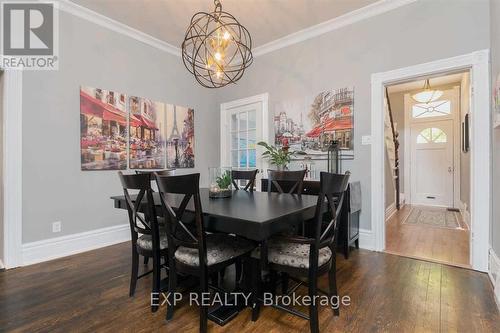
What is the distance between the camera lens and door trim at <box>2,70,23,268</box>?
2.57m

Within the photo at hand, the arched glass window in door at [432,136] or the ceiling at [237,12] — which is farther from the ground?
the ceiling at [237,12]

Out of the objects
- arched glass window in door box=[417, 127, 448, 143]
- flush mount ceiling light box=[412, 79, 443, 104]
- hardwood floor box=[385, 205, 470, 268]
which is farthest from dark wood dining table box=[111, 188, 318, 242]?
arched glass window in door box=[417, 127, 448, 143]

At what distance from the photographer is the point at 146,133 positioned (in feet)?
12.3

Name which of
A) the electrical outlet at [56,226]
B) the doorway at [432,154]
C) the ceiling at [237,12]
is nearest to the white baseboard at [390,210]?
the doorway at [432,154]

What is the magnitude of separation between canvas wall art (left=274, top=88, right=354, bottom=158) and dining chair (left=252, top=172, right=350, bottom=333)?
183 centimetres

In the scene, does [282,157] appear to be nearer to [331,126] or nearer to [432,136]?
[331,126]

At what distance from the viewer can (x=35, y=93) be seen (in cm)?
276

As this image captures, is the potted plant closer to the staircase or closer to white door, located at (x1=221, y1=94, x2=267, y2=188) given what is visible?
white door, located at (x1=221, y1=94, x2=267, y2=188)

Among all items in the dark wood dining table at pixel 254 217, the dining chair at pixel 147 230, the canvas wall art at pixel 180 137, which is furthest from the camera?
the canvas wall art at pixel 180 137

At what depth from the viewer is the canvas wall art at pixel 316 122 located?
3303 millimetres

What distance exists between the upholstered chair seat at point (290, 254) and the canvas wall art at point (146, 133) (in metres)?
2.59

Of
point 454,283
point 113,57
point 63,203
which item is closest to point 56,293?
point 63,203

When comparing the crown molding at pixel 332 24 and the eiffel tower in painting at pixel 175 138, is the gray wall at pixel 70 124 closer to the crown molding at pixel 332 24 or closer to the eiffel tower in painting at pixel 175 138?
the eiffel tower in painting at pixel 175 138

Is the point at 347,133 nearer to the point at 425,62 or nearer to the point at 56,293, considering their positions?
the point at 425,62
